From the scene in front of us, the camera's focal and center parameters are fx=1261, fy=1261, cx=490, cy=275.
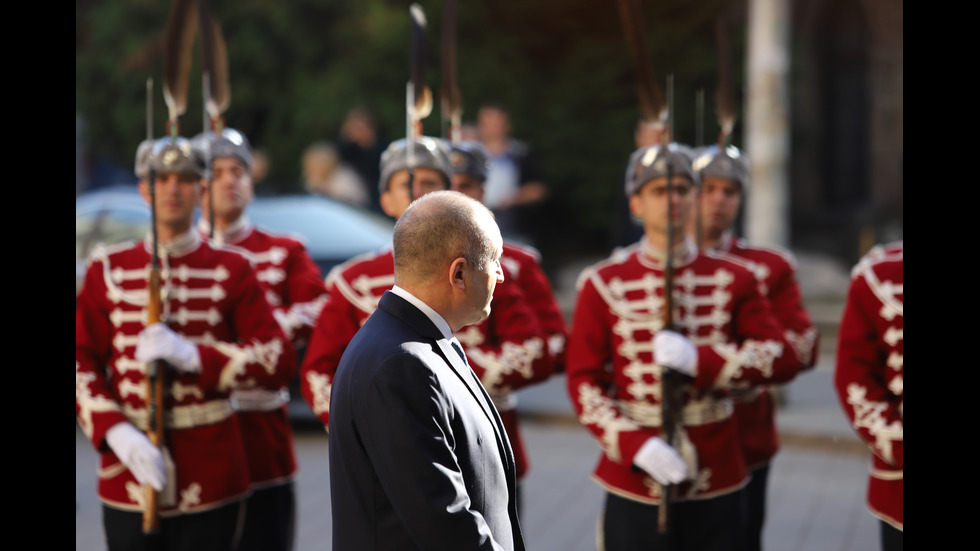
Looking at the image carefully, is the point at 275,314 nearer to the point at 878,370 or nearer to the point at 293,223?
the point at 878,370

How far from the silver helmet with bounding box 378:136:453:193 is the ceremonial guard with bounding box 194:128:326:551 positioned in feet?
2.28

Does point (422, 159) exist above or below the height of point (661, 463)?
above

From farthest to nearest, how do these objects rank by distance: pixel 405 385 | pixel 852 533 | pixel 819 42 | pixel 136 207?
pixel 819 42 → pixel 136 207 → pixel 852 533 → pixel 405 385

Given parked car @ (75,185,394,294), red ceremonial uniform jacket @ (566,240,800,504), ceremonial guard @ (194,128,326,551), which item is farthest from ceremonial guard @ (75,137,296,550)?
parked car @ (75,185,394,294)

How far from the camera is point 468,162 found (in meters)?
5.36

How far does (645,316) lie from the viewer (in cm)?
469

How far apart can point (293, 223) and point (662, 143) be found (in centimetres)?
535

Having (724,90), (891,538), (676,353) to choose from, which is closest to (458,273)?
(676,353)

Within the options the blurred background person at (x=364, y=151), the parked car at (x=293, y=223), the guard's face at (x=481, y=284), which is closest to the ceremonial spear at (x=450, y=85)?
the guard's face at (x=481, y=284)

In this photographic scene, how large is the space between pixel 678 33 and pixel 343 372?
1305 centimetres
